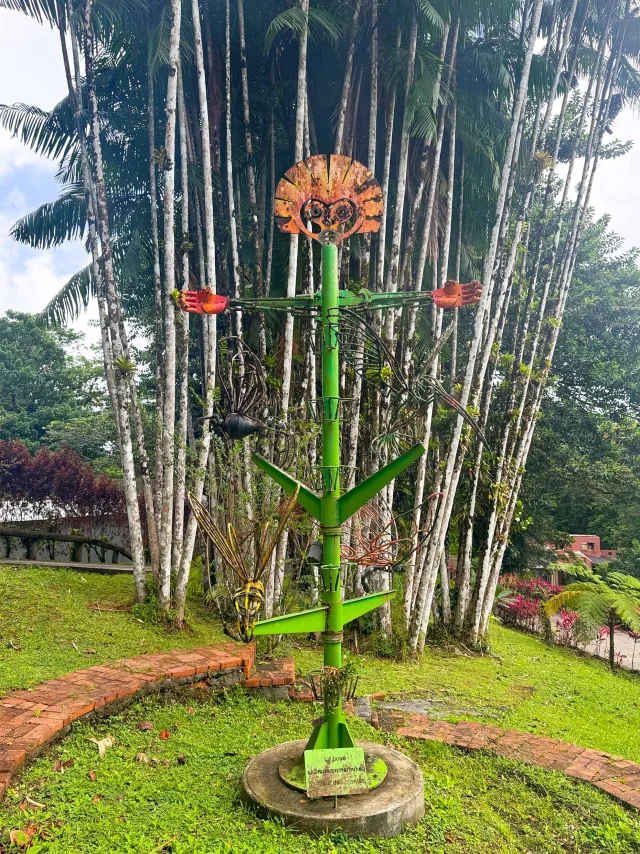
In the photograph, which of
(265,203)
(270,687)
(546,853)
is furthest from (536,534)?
(546,853)

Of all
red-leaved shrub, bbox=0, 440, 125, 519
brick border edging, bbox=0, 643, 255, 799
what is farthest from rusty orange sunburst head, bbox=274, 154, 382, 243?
red-leaved shrub, bbox=0, 440, 125, 519

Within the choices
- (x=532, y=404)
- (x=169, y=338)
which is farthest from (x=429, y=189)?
(x=169, y=338)

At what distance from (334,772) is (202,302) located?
6.50ft

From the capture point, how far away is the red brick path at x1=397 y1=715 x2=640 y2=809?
2.95m

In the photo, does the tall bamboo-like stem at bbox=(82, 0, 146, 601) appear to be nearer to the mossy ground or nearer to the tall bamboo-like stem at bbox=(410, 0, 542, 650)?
the mossy ground

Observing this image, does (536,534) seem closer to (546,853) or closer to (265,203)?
(265,203)

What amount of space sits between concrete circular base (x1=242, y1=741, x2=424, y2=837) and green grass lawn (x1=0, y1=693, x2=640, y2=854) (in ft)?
0.15

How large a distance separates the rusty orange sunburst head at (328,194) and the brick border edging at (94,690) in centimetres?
252

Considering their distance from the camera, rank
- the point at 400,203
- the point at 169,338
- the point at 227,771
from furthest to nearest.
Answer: the point at 400,203 → the point at 169,338 → the point at 227,771

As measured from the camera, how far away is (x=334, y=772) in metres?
2.38

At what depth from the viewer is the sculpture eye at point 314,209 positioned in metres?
2.63

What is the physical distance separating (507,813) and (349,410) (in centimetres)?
378

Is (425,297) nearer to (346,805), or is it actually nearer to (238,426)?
(238,426)

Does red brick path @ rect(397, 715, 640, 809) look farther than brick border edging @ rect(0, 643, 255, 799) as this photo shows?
Yes
